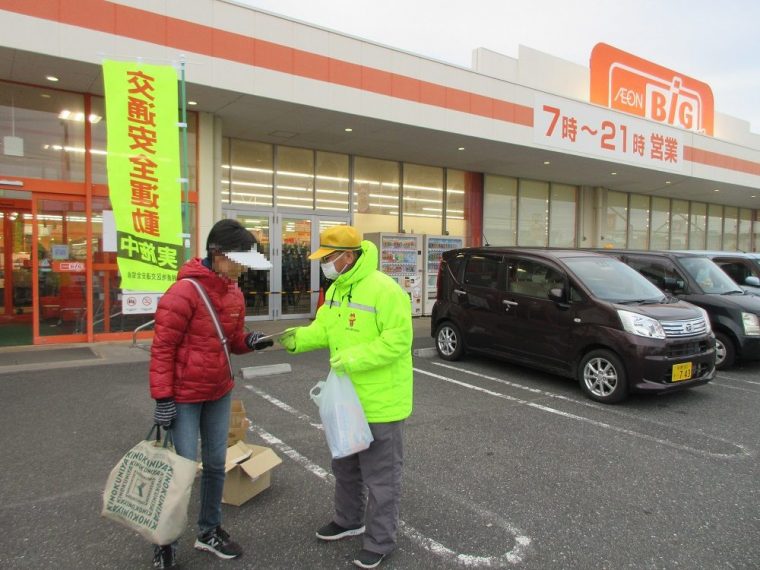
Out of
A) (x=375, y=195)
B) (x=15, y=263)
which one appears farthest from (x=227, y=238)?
(x=375, y=195)

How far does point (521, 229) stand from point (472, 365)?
9703 mm

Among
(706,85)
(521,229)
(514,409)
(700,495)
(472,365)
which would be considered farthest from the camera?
(706,85)

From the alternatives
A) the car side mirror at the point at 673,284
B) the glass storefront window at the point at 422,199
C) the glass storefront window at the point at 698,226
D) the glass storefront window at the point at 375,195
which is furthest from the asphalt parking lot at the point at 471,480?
the glass storefront window at the point at 698,226

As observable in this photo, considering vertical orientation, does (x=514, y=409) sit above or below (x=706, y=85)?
below

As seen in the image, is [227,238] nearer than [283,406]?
Yes

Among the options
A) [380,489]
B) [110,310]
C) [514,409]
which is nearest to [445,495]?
[380,489]

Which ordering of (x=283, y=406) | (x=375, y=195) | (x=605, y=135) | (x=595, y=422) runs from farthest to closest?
(x=375, y=195) < (x=605, y=135) < (x=283, y=406) < (x=595, y=422)

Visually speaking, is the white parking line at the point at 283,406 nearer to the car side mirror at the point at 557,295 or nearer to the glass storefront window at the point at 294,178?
the car side mirror at the point at 557,295

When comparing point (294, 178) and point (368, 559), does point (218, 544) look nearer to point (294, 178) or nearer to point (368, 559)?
point (368, 559)

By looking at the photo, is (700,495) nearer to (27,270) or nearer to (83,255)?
(83,255)

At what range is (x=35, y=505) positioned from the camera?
10.7 ft

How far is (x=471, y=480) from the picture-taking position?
369cm

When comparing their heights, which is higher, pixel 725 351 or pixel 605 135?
pixel 605 135

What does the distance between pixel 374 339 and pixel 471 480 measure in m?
1.67
